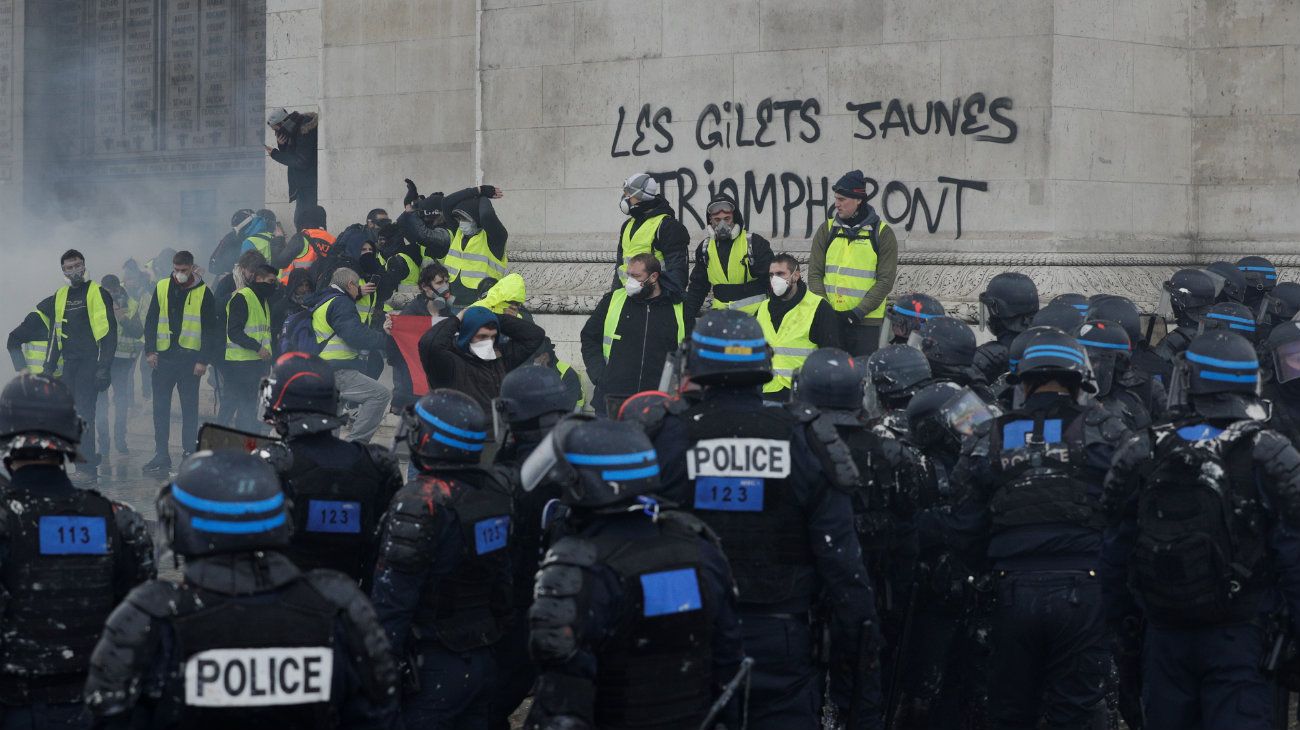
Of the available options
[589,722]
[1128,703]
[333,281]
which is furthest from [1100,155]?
[589,722]

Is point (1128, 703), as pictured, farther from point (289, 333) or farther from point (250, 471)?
point (289, 333)

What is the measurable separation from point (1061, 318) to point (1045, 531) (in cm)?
219

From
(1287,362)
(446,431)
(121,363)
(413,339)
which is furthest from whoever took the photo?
(121,363)

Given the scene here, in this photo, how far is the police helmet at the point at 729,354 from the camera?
17.6ft

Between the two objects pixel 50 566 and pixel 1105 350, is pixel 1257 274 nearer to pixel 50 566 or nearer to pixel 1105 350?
pixel 1105 350

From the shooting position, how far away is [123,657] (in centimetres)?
369

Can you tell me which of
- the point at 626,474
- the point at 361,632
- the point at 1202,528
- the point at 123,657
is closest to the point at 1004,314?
the point at 1202,528

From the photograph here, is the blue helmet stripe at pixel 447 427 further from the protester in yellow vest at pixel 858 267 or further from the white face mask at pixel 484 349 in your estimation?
the protester in yellow vest at pixel 858 267

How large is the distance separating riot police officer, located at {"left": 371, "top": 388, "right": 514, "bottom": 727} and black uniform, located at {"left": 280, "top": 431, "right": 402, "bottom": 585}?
1.14ft

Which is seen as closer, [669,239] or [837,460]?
[837,460]

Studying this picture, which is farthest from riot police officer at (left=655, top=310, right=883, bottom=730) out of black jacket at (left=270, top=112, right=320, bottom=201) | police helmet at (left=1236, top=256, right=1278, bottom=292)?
black jacket at (left=270, top=112, right=320, bottom=201)

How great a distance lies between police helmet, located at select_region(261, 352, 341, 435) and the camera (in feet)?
19.2

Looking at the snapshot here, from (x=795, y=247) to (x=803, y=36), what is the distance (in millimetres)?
1452

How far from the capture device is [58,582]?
4875 millimetres
